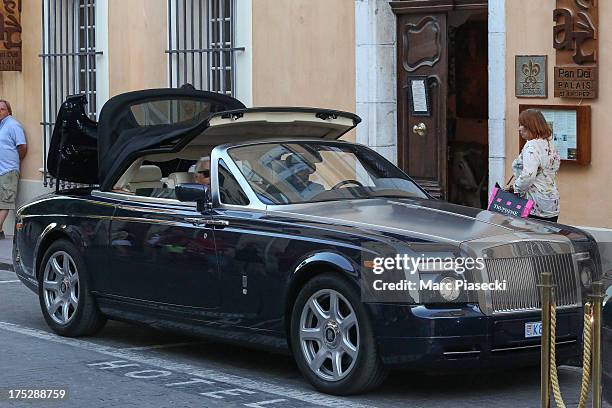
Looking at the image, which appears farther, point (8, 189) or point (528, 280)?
point (8, 189)

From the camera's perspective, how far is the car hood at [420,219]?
8.20m

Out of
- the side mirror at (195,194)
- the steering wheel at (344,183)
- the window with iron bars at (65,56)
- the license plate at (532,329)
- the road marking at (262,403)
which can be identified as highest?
the window with iron bars at (65,56)

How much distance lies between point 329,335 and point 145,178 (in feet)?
9.27

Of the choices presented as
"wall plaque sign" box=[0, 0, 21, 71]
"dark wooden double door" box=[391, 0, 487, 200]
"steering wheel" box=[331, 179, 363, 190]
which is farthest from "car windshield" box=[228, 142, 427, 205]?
"wall plaque sign" box=[0, 0, 21, 71]

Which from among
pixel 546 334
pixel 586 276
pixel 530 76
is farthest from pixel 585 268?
pixel 530 76

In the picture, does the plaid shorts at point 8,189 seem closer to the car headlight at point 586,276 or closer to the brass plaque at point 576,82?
the brass plaque at point 576,82

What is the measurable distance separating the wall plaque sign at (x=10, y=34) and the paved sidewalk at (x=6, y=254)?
2522mm

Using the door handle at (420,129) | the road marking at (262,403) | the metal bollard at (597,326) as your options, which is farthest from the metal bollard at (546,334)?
the door handle at (420,129)

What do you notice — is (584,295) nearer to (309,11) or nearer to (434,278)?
(434,278)

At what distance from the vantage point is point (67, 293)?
416 inches

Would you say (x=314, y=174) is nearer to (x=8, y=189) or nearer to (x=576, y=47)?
(x=576, y=47)

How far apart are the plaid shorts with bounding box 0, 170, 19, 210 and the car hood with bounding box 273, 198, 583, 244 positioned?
1083 centimetres

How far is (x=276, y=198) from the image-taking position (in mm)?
9109

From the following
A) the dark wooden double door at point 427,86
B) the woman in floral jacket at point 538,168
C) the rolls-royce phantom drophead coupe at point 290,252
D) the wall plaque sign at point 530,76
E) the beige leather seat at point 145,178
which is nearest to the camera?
the rolls-royce phantom drophead coupe at point 290,252
